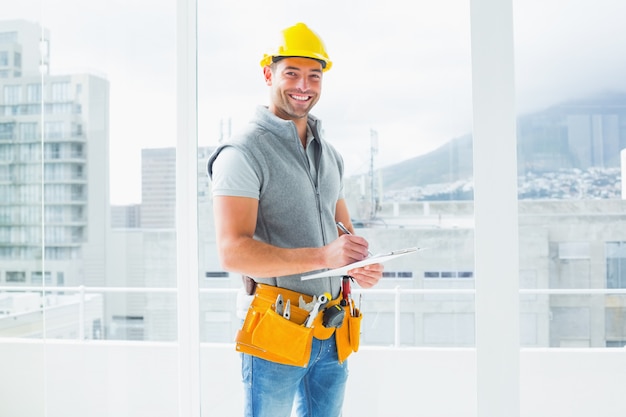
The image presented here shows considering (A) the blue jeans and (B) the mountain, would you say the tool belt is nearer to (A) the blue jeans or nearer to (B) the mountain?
(A) the blue jeans

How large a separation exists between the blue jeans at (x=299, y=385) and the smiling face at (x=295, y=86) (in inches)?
28.1

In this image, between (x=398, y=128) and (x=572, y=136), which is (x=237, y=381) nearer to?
(x=398, y=128)

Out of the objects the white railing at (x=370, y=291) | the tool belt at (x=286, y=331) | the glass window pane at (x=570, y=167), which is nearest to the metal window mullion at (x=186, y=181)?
the white railing at (x=370, y=291)

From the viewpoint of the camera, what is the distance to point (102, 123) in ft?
7.43

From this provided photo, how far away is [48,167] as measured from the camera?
2305 millimetres

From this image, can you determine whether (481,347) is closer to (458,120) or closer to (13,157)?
(458,120)

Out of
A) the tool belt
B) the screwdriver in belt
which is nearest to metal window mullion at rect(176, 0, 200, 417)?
the tool belt

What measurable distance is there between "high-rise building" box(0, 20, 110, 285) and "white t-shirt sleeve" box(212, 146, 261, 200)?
0.61 m

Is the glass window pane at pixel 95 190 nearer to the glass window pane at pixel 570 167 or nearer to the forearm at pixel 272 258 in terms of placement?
the forearm at pixel 272 258

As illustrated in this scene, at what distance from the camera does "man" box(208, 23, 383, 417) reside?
178 cm

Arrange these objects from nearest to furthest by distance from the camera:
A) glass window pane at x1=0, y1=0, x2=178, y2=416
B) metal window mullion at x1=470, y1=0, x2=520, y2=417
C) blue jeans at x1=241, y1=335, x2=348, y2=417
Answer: metal window mullion at x1=470, y1=0, x2=520, y2=417 < blue jeans at x1=241, y1=335, x2=348, y2=417 < glass window pane at x1=0, y1=0, x2=178, y2=416

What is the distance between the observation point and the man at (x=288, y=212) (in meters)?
1.78

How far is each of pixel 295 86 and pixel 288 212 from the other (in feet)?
1.29

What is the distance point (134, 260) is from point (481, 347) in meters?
1.24
